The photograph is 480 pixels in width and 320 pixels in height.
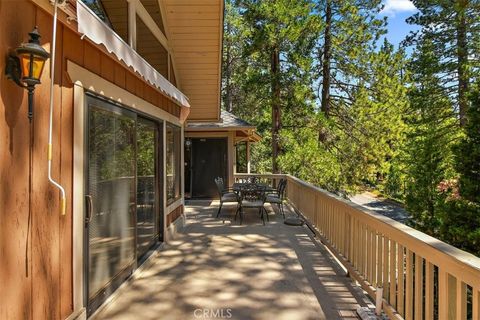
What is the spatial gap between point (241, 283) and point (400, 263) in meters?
1.80

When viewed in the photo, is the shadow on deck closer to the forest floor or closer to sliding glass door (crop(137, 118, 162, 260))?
sliding glass door (crop(137, 118, 162, 260))

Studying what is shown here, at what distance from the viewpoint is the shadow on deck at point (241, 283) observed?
3182mm

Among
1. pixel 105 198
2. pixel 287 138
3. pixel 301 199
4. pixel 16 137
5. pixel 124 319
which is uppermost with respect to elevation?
pixel 287 138

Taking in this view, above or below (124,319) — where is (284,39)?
above

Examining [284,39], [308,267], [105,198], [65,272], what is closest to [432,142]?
[308,267]

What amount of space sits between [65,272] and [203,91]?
530 cm

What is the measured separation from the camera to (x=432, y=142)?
20.6 feet

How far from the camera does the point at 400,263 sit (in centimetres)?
276

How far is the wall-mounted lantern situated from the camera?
6.47 feet

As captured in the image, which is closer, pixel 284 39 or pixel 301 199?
pixel 301 199

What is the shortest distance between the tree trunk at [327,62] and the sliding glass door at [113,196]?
1111 centimetres

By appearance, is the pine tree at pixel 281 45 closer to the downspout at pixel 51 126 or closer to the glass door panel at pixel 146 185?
the glass door panel at pixel 146 185

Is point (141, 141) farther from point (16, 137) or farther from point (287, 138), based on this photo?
point (287, 138)

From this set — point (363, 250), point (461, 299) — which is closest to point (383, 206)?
point (363, 250)
